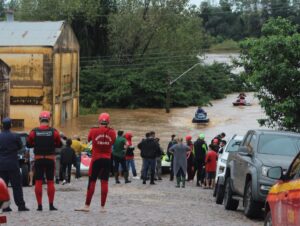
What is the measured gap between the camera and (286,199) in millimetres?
8984

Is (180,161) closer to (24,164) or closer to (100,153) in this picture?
(24,164)

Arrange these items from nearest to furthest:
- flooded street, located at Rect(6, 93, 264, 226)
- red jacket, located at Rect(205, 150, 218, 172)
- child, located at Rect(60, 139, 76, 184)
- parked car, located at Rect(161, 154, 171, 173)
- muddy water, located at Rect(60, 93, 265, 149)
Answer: flooded street, located at Rect(6, 93, 264, 226) → red jacket, located at Rect(205, 150, 218, 172) → child, located at Rect(60, 139, 76, 184) → parked car, located at Rect(161, 154, 171, 173) → muddy water, located at Rect(60, 93, 265, 149)

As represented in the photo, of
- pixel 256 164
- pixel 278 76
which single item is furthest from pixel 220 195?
pixel 278 76

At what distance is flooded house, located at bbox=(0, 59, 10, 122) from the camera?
1756 inches

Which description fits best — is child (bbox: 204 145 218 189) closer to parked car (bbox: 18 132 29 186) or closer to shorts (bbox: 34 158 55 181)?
parked car (bbox: 18 132 29 186)

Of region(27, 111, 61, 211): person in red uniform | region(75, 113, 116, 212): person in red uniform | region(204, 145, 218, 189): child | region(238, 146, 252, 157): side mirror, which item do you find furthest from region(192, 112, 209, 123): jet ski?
region(27, 111, 61, 211): person in red uniform

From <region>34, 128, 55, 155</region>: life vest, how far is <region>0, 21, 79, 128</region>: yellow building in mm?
44962

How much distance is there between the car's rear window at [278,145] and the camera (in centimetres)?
1480

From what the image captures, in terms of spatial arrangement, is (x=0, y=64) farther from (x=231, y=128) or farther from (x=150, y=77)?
(x=150, y=77)

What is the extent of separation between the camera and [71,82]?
220ft

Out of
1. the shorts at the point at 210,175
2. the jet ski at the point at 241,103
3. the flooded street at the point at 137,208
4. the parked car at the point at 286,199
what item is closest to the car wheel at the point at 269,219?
the parked car at the point at 286,199

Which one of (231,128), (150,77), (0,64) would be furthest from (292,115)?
(150,77)

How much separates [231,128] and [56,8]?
28046mm

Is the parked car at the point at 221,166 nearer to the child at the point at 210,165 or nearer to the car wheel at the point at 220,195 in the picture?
the car wheel at the point at 220,195
